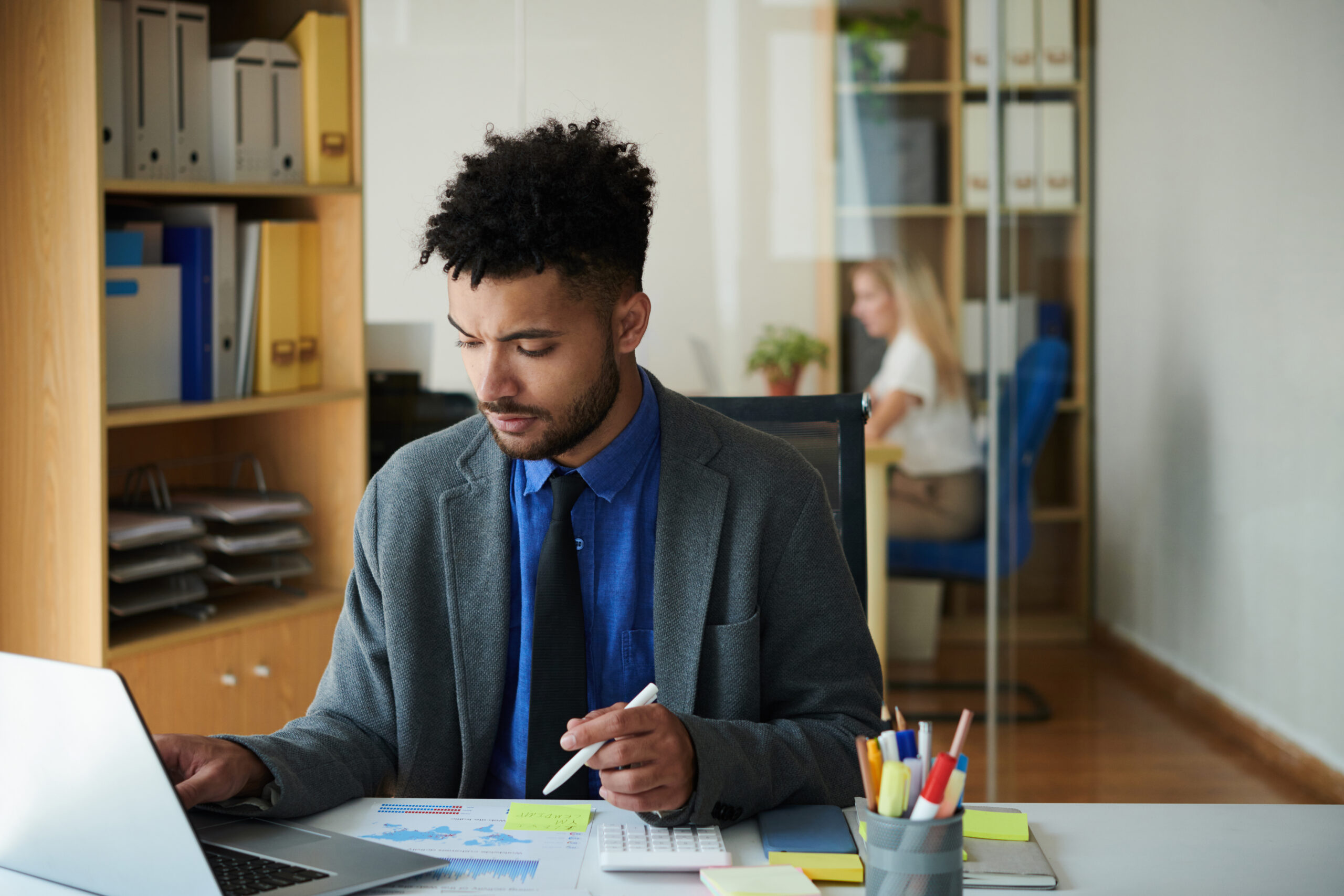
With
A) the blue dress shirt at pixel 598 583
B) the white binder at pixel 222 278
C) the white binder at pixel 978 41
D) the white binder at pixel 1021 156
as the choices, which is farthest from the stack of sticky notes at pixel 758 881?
the white binder at pixel 978 41

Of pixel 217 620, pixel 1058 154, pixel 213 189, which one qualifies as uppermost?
pixel 1058 154

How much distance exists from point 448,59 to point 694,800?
2402 mm

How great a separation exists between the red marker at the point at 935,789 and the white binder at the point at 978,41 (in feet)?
7.89

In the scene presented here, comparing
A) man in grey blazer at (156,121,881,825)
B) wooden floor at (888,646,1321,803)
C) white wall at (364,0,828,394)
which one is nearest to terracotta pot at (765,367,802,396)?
white wall at (364,0,828,394)

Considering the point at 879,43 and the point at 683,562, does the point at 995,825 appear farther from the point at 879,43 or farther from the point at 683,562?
the point at 879,43

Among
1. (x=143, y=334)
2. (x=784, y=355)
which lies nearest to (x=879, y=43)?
(x=784, y=355)

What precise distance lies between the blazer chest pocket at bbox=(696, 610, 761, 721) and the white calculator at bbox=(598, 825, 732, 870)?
21 cm

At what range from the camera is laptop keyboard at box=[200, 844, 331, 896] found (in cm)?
94

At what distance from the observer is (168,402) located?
2.40m

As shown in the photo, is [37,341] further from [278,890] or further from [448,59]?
[278,890]

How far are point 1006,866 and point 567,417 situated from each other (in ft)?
1.94

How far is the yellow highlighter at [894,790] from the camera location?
869 millimetres

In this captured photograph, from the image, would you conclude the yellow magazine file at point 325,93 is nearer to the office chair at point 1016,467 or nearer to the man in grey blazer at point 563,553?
the man in grey blazer at point 563,553

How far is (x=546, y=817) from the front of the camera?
3.61ft
